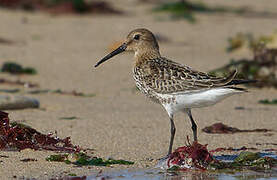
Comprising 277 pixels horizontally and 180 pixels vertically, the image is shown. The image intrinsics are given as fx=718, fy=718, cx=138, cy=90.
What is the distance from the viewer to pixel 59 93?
1076 centimetres

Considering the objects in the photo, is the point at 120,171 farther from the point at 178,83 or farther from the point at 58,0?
the point at 58,0

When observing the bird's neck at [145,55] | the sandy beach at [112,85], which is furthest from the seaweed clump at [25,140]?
the bird's neck at [145,55]

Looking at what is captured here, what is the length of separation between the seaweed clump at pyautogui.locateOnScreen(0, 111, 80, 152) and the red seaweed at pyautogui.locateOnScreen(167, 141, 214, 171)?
1026 millimetres

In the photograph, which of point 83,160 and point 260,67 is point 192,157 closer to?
point 83,160

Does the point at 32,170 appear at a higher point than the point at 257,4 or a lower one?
lower

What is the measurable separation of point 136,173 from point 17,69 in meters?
5.81

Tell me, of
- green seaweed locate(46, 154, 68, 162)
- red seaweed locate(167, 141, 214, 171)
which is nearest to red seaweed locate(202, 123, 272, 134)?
red seaweed locate(167, 141, 214, 171)

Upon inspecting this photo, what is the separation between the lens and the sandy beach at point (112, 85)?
25.0 feet

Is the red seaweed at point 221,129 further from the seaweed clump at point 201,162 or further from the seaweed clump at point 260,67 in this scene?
the seaweed clump at point 260,67

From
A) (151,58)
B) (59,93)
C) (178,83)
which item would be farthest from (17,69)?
(178,83)

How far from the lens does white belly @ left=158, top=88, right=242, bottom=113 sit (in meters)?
6.92

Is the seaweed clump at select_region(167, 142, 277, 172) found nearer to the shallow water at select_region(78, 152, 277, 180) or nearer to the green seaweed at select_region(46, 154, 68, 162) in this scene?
the shallow water at select_region(78, 152, 277, 180)

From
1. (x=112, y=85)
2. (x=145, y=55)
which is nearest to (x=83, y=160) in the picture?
(x=145, y=55)

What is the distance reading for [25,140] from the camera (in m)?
7.23
